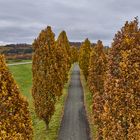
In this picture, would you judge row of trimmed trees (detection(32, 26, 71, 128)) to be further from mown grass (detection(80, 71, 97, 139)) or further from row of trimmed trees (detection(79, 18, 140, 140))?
row of trimmed trees (detection(79, 18, 140, 140))

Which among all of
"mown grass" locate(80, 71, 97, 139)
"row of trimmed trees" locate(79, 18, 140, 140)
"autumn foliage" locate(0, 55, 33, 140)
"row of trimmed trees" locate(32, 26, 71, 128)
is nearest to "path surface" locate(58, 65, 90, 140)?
"mown grass" locate(80, 71, 97, 139)

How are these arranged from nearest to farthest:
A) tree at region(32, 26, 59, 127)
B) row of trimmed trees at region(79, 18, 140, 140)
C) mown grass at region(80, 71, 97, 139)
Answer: row of trimmed trees at region(79, 18, 140, 140)
mown grass at region(80, 71, 97, 139)
tree at region(32, 26, 59, 127)

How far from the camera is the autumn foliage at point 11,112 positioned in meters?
16.4

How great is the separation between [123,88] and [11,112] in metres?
5.26

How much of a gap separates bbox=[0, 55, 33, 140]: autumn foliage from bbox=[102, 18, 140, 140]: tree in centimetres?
392

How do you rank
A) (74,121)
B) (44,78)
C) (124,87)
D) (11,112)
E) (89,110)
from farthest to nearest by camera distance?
(89,110) → (74,121) → (44,78) → (124,87) → (11,112)

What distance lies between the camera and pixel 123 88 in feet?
59.6

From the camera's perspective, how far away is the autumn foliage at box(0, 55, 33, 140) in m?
16.4

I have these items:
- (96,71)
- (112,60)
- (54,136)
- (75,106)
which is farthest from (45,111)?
(112,60)

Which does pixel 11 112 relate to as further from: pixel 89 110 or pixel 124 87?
pixel 89 110

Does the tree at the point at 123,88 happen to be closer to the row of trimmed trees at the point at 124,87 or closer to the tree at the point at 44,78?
the row of trimmed trees at the point at 124,87

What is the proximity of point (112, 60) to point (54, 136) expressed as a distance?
17535mm

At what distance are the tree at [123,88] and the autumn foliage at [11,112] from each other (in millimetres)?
3917

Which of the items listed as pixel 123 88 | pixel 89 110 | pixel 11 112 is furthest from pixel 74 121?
pixel 11 112
